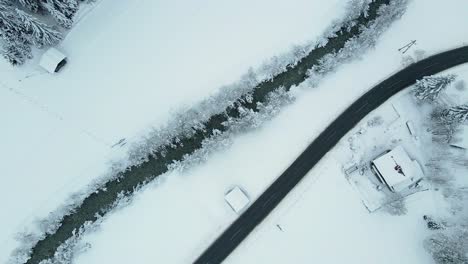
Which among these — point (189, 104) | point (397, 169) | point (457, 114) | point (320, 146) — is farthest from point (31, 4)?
point (457, 114)

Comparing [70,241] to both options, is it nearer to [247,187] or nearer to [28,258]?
A: [28,258]

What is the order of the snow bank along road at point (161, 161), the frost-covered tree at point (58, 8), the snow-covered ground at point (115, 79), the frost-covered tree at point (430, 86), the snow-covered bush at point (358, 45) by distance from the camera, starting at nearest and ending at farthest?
the frost-covered tree at point (430, 86), the snow bank along road at point (161, 161), the frost-covered tree at point (58, 8), the snow-covered ground at point (115, 79), the snow-covered bush at point (358, 45)

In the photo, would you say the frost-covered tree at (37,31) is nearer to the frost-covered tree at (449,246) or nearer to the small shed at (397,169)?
the small shed at (397,169)

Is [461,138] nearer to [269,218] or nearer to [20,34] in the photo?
[269,218]

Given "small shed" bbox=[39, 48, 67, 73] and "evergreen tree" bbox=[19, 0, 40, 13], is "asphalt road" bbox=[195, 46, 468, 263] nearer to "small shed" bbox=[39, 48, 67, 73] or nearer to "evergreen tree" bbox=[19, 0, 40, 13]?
"small shed" bbox=[39, 48, 67, 73]

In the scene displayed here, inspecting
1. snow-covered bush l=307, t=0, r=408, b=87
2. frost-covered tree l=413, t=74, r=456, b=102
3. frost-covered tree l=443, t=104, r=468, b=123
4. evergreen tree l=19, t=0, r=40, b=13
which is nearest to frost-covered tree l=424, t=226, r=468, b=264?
frost-covered tree l=443, t=104, r=468, b=123

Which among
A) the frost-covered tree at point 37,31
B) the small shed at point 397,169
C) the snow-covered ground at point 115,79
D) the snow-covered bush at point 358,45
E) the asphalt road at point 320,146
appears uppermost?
the frost-covered tree at point 37,31

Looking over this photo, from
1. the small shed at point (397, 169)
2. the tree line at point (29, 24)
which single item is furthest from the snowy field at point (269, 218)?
the tree line at point (29, 24)
